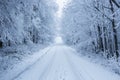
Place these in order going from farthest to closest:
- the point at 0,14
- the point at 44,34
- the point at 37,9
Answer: the point at 44,34 < the point at 37,9 < the point at 0,14

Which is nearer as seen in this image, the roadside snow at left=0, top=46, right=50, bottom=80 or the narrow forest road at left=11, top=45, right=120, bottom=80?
the narrow forest road at left=11, top=45, right=120, bottom=80

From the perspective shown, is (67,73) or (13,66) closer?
(67,73)

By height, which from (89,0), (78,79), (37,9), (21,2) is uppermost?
(37,9)

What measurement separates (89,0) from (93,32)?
6911 mm

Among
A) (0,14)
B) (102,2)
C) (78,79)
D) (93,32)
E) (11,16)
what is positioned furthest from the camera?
(93,32)

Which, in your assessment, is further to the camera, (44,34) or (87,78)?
(44,34)

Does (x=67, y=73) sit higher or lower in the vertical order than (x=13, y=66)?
lower

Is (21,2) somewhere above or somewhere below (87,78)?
above

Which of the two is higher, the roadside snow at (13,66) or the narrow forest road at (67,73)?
the roadside snow at (13,66)

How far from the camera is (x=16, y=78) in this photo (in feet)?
30.0

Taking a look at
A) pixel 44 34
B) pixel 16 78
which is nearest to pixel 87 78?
pixel 16 78

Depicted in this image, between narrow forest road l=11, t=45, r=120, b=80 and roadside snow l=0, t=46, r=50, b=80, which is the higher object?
roadside snow l=0, t=46, r=50, b=80

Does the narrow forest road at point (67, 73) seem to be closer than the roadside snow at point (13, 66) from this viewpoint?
Yes

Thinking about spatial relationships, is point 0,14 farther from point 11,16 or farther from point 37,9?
point 37,9
